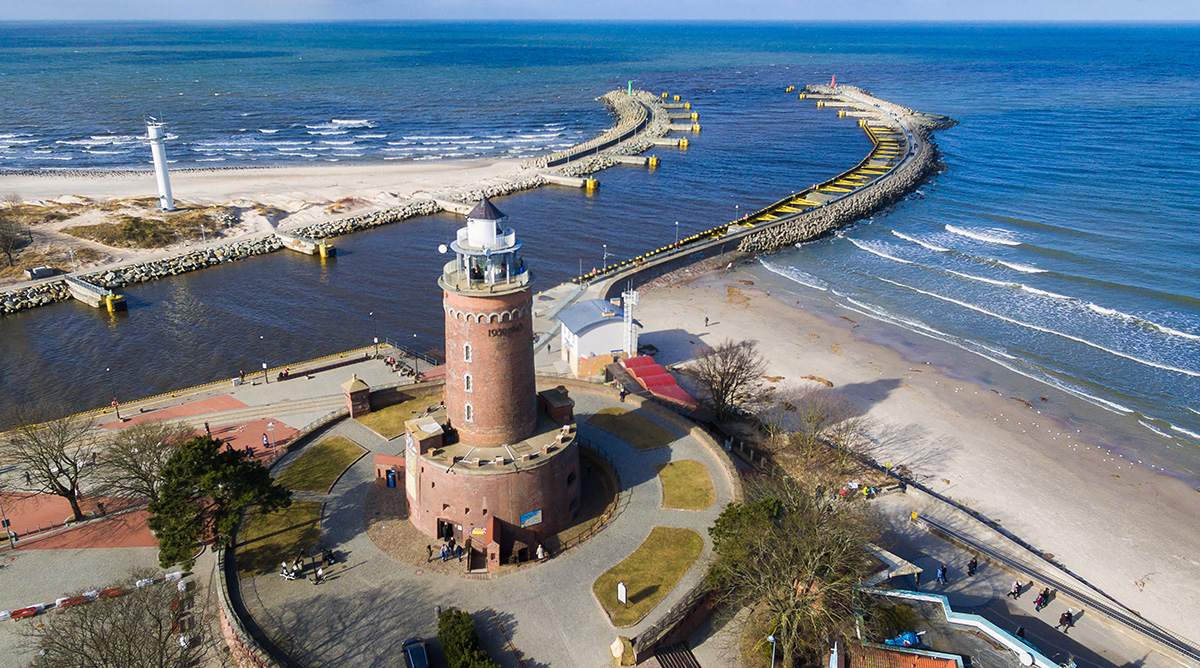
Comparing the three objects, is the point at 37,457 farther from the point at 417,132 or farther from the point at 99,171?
the point at 417,132

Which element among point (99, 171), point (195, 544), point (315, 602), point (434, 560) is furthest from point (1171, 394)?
point (99, 171)

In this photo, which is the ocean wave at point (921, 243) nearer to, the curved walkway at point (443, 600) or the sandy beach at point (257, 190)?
the sandy beach at point (257, 190)

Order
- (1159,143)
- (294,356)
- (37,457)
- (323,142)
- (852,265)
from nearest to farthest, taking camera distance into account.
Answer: (37,457) → (294,356) → (852,265) → (1159,143) → (323,142)

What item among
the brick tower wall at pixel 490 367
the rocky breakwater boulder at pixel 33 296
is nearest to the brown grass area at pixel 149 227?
the rocky breakwater boulder at pixel 33 296

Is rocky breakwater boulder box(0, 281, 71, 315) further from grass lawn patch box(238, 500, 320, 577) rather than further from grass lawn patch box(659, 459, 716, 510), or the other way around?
grass lawn patch box(659, 459, 716, 510)

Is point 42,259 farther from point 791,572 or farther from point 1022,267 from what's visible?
point 1022,267

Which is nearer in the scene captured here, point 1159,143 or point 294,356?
point 294,356

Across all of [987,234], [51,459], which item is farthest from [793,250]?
[51,459]
